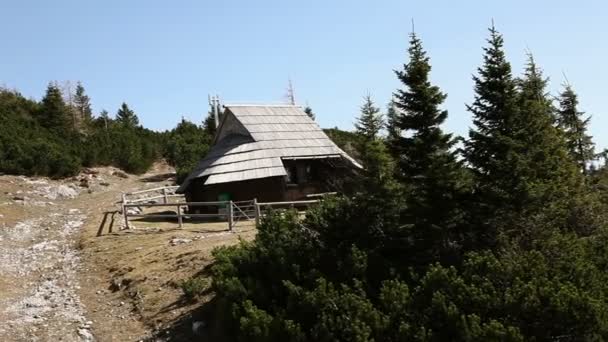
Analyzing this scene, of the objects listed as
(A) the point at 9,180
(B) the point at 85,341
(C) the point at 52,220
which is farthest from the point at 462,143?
(A) the point at 9,180

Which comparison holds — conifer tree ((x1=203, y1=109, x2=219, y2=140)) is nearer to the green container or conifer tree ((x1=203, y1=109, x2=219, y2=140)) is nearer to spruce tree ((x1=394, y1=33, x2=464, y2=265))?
the green container

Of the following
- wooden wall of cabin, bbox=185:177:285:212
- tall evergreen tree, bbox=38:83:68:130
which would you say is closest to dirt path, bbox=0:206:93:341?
wooden wall of cabin, bbox=185:177:285:212

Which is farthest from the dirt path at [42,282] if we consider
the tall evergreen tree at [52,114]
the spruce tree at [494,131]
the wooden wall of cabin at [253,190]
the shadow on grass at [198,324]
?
the tall evergreen tree at [52,114]

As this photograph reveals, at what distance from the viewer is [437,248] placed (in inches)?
512

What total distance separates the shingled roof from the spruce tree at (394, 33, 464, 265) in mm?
13552

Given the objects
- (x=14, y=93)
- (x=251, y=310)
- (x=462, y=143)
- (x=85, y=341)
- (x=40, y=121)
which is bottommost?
(x=85, y=341)

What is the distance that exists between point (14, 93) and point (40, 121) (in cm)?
994

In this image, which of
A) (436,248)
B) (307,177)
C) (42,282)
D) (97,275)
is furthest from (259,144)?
(436,248)

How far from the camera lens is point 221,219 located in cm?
2669

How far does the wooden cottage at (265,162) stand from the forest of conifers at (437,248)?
1136 cm

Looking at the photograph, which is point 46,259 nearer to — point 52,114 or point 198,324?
point 198,324

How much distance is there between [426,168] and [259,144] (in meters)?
16.5

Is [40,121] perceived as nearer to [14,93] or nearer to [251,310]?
[14,93]

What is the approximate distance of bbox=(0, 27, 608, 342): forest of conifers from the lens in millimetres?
9625
